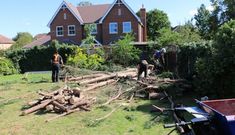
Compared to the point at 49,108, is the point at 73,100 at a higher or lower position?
higher

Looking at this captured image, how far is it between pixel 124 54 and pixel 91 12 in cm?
2225

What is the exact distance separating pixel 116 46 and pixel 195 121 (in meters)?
28.3

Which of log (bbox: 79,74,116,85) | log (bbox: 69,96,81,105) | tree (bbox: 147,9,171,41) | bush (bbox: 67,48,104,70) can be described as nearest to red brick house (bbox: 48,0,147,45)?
bush (bbox: 67,48,104,70)

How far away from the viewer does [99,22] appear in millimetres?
51094

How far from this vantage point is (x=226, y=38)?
526 inches

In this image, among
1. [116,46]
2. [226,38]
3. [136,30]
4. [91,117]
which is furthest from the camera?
[136,30]

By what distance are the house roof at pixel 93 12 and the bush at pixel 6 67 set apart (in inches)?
706

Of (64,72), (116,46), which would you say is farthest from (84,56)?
(64,72)

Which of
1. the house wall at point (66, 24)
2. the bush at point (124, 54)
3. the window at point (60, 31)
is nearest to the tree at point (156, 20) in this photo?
the house wall at point (66, 24)

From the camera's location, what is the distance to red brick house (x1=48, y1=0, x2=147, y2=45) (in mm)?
50594

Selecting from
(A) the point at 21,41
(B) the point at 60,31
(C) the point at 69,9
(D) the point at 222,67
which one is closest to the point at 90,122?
(D) the point at 222,67

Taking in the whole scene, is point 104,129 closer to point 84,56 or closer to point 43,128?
point 43,128

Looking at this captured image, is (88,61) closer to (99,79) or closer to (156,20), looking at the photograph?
(99,79)

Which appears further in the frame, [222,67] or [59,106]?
[222,67]
